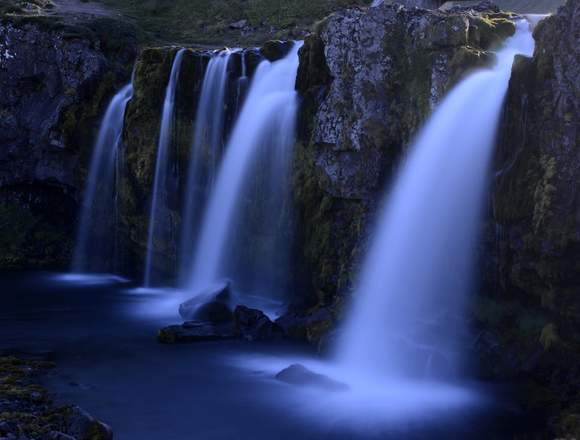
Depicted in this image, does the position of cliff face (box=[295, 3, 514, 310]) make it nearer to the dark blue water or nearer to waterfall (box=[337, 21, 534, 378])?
waterfall (box=[337, 21, 534, 378])

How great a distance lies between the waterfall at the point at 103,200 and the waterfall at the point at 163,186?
8.81 ft

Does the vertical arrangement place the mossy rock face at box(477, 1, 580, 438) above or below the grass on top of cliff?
below

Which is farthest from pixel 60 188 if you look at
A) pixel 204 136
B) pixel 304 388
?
pixel 304 388

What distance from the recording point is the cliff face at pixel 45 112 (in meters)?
28.7

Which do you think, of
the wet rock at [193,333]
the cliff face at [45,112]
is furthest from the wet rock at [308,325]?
the cliff face at [45,112]

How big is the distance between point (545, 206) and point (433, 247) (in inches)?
109

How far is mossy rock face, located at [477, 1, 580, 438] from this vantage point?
13508 millimetres

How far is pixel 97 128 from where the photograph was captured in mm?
27656

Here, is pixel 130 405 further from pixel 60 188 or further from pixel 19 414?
pixel 60 188

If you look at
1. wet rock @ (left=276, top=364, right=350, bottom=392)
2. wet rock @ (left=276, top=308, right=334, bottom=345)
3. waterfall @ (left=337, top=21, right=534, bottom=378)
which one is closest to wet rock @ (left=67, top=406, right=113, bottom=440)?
wet rock @ (left=276, top=364, right=350, bottom=392)

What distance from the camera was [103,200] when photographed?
27.8 m

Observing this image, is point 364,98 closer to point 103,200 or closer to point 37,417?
point 37,417

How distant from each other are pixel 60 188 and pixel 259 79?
41.7ft

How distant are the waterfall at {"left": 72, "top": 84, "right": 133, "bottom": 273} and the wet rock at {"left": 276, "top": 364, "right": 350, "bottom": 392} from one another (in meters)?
14.5
